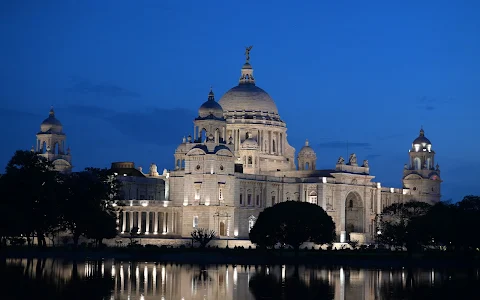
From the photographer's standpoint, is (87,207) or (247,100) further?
(247,100)

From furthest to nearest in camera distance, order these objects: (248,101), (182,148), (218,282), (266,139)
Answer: (266,139)
(248,101)
(182,148)
(218,282)

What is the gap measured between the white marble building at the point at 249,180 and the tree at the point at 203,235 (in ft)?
4.86

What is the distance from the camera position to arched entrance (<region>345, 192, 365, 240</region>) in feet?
544

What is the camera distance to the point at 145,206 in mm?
148125

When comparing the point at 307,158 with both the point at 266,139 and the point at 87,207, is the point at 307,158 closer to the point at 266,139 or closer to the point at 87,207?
the point at 266,139

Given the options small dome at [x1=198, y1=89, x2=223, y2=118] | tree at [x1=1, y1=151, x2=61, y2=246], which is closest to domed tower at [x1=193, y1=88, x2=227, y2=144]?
small dome at [x1=198, y1=89, x2=223, y2=118]

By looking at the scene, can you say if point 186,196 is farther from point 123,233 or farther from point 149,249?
point 149,249

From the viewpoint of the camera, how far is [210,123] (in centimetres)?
14712

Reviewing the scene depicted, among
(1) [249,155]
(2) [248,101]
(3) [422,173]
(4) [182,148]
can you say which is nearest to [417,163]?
(3) [422,173]

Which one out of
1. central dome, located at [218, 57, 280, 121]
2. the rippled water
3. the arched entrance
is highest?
central dome, located at [218, 57, 280, 121]

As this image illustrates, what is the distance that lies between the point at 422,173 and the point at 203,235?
5605 centimetres

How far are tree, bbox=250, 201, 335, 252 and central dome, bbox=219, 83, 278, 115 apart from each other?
46403mm

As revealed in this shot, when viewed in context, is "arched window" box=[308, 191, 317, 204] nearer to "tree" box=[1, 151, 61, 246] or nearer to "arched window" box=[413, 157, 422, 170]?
"arched window" box=[413, 157, 422, 170]

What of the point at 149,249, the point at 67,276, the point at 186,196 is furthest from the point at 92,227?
the point at 67,276
